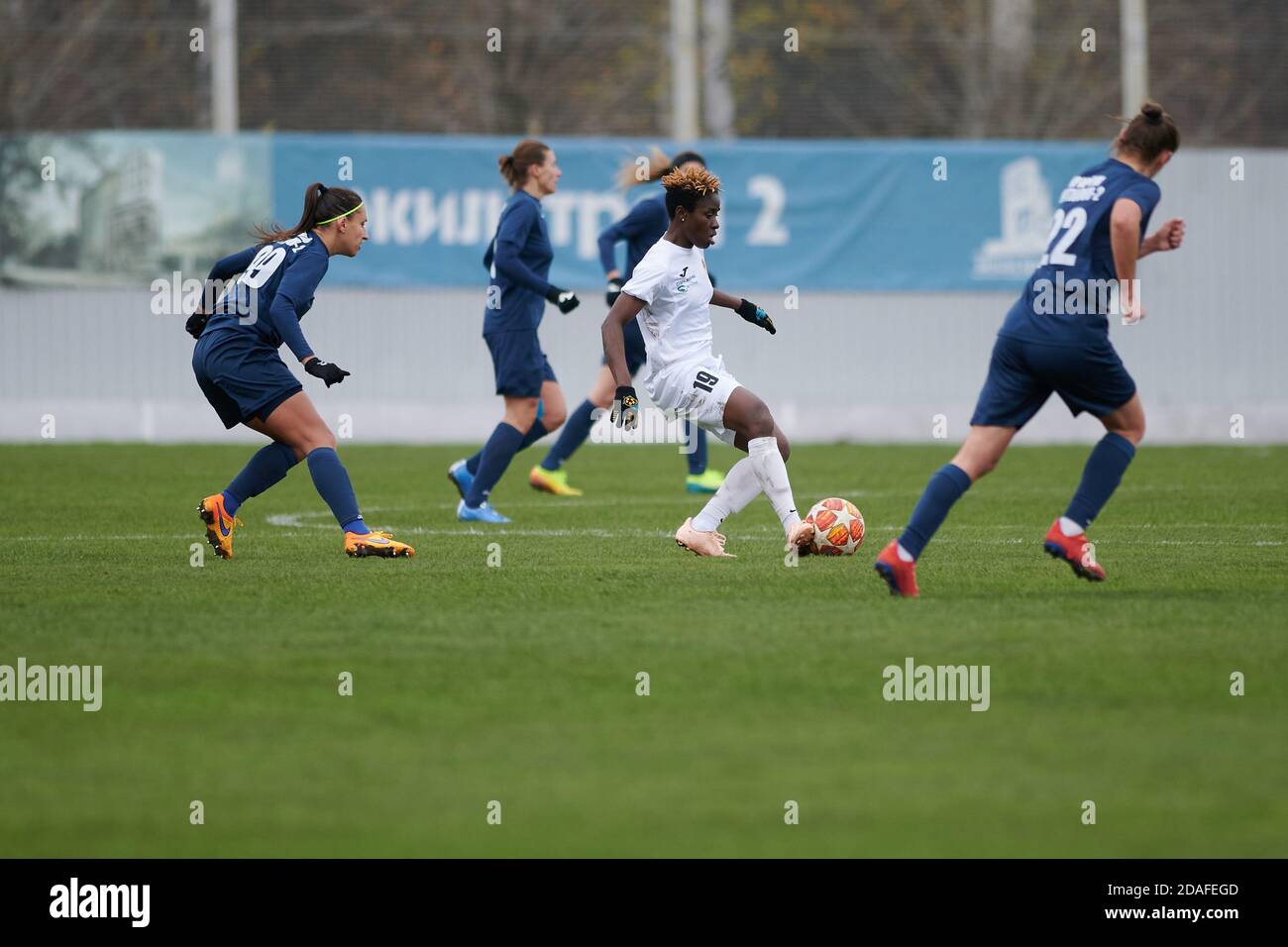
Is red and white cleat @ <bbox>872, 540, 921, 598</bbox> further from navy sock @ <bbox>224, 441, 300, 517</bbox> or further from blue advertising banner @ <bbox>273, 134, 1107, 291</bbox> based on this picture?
blue advertising banner @ <bbox>273, 134, 1107, 291</bbox>

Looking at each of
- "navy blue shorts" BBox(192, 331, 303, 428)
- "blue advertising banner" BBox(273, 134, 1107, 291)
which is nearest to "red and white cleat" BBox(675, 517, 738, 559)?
"navy blue shorts" BBox(192, 331, 303, 428)

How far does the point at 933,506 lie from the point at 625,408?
64.6 inches

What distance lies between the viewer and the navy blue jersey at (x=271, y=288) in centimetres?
977

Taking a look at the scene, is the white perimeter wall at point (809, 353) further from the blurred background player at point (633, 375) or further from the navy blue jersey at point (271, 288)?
the navy blue jersey at point (271, 288)

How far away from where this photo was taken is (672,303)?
9602mm

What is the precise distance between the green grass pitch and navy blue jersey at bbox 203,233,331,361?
1186 millimetres

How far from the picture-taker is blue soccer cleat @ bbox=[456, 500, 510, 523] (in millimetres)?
12008

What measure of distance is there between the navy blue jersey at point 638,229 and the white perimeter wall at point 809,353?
7266 mm

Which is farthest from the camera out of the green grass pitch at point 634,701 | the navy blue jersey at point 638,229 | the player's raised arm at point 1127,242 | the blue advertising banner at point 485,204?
the blue advertising banner at point 485,204

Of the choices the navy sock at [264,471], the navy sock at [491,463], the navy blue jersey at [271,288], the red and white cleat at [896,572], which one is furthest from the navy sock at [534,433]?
the red and white cleat at [896,572]

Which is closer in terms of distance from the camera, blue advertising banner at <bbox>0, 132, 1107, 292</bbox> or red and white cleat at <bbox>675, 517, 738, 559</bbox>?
red and white cleat at <bbox>675, 517, 738, 559</bbox>

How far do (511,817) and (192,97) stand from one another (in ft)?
58.3

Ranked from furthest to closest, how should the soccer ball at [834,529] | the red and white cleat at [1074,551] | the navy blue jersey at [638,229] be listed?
the navy blue jersey at [638,229] < the soccer ball at [834,529] < the red and white cleat at [1074,551]

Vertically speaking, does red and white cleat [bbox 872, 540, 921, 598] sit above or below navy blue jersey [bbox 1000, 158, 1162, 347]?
below
